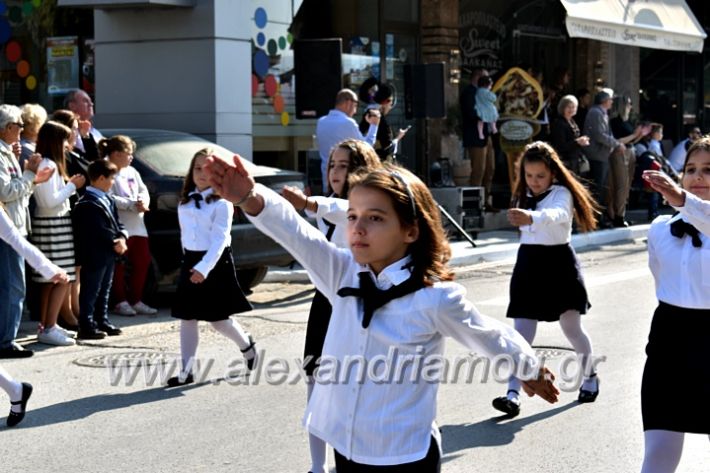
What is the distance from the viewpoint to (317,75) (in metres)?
16.1

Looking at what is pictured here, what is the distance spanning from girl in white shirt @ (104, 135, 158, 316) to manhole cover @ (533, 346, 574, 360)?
140 inches

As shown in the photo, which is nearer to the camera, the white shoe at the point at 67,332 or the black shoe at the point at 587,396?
the black shoe at the point at 587,396

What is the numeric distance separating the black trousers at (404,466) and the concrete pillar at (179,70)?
1217 cm

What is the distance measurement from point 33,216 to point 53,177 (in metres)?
0.44

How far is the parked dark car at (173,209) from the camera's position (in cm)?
1121

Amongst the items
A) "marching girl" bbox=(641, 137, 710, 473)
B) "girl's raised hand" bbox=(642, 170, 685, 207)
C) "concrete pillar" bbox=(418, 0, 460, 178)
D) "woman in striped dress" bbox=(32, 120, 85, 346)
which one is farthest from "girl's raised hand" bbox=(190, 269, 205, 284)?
"concrete pillar" bbox=(418, 0, 460, 178)

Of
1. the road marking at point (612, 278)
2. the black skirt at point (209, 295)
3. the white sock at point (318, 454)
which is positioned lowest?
the road marking at point (612, 278)

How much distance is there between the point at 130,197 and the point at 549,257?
4.33 metres

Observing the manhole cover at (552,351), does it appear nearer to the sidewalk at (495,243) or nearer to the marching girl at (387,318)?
the sidewalk at (495,243)

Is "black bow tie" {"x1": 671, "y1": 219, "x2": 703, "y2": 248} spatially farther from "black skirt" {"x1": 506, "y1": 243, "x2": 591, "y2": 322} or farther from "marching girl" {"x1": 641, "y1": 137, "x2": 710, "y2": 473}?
"black skirt" {"x1": 506, "y1": 243, "x2": 591, "y2": 322}

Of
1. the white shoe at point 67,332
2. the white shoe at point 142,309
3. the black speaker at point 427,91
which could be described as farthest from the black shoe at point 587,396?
the black speaker at point 427,91

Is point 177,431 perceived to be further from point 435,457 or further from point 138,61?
point 138,61

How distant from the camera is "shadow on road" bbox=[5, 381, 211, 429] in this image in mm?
7406

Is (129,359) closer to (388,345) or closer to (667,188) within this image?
(667,188)
